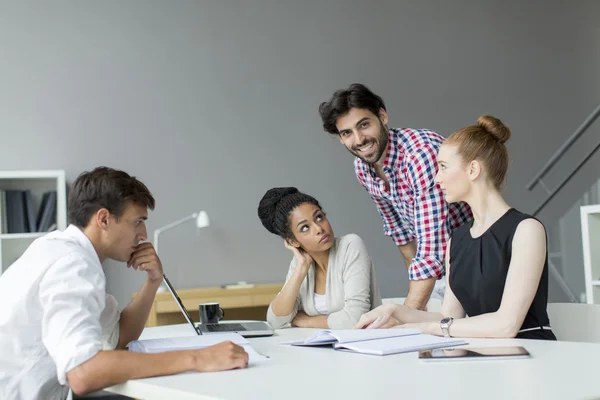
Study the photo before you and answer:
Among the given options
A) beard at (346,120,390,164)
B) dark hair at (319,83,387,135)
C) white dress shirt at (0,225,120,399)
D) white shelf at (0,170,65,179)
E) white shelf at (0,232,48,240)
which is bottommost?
white dress shirt at (0,225,120,399)

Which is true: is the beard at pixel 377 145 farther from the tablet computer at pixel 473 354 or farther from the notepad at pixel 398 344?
the tablet computer at pixel 473 354

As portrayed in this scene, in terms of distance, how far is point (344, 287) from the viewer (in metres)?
2.52

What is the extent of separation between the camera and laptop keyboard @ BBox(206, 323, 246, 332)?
A: 7.34 ft

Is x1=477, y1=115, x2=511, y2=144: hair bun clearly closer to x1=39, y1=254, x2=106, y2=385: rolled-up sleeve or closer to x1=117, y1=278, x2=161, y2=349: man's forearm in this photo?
x1=117, y1=278, x2=161, y2=349: man's forearm

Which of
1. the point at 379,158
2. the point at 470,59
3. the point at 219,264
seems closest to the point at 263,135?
the point at 219,264

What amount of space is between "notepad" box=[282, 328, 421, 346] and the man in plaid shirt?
755 mm

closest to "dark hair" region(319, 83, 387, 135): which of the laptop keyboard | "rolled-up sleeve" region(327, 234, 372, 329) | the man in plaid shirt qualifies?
the man in plaid shirt

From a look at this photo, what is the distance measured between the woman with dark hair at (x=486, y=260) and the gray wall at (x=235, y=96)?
293 cm

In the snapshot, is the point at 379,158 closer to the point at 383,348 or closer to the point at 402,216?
the point at 402,216

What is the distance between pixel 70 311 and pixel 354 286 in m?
1.25

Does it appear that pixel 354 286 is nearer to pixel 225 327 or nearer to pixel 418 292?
pixel 418 292

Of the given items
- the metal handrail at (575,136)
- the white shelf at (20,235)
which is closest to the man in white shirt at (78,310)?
the white shelf at (20,235)

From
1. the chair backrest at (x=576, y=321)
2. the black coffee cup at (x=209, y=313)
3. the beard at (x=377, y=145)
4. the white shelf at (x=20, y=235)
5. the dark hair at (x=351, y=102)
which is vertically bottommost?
the chair backrest at (x=576, y=321)

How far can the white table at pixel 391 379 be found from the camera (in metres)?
1.17
